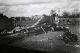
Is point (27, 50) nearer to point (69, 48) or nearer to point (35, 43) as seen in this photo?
point (35, 43)

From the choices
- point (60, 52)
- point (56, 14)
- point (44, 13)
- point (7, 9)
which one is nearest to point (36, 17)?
point (44, 13)

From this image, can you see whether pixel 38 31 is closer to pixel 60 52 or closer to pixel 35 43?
pixel 35 43

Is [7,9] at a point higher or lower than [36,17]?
higher

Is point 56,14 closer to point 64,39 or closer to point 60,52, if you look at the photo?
point 64,39

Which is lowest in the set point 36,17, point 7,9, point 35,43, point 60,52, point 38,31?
point 60,52

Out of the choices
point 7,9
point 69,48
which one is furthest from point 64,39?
point 7,9

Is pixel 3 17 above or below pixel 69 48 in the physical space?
above
